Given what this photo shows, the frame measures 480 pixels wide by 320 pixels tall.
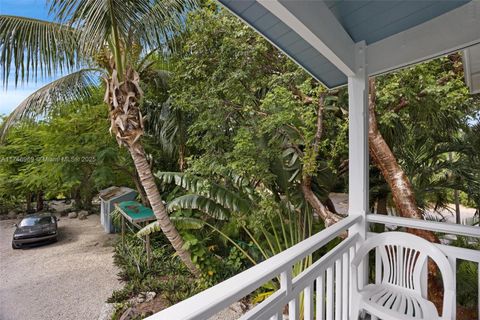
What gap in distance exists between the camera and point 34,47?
13.9 ft

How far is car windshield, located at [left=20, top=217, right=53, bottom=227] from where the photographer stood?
6.34 metres

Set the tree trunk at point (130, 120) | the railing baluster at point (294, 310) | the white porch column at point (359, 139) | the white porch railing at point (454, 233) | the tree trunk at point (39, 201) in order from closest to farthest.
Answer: the railing baluster at point (294, 310)
the white porch railing at point (454, 233)
the white porch column at point (359, 139)
the tree trunk at point (130, 120)
the tree trunk at point (39, 201)

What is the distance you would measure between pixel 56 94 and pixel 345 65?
5.46 m

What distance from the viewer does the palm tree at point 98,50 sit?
3.54 meters

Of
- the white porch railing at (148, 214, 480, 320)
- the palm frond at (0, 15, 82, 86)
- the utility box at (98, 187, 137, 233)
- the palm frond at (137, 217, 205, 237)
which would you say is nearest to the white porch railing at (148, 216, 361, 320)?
the white porch railing at (148, 214, 480, 320)

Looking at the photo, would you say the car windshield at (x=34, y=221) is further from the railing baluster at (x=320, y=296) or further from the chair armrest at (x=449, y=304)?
the chair armrest at (x=449, y=304)

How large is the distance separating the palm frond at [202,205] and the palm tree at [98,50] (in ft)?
1.29

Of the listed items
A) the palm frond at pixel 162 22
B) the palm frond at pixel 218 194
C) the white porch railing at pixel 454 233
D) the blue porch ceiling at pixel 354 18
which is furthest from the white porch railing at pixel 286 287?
the palm frond at pixel 162 22

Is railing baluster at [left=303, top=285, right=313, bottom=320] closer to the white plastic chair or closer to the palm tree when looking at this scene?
the white plastic chair

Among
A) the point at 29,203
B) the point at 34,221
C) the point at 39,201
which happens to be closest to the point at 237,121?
the point at 34,221

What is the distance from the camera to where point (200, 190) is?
474 centimetres

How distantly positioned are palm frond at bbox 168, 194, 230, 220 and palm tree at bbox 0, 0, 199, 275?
0.39 meters

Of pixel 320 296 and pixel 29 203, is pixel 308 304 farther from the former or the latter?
pixel 29 203

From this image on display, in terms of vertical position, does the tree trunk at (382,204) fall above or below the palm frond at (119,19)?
below
